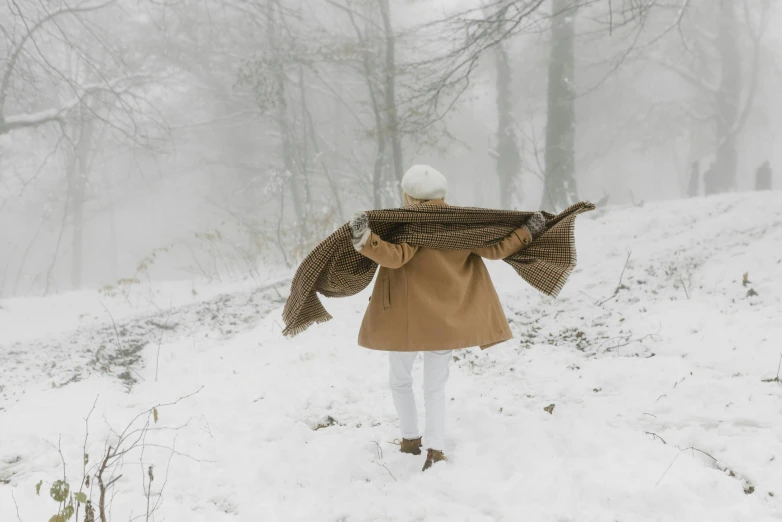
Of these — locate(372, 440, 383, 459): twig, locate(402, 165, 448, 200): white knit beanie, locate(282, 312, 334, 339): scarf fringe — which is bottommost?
locate(372, 440, 383, 459): twig

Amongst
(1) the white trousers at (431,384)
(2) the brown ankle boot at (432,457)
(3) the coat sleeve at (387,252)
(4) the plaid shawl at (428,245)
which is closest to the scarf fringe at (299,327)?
(4) the plaid shawl at (428,245)

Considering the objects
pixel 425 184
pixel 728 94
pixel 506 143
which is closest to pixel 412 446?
pixel 425 184

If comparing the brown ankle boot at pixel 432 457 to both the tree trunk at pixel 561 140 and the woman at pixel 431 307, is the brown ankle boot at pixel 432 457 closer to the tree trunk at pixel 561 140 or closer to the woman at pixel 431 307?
the woman at pixel 431 307

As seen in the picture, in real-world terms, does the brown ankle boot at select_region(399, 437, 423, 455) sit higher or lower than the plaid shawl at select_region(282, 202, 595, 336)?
lower

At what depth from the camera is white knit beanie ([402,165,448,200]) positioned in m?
3.02

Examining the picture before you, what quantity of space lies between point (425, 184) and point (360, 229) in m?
0.62

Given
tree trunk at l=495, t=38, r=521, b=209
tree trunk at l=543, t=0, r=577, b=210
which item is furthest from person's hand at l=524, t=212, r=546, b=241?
tree trunk at l=495, t=38, r=521, b=209

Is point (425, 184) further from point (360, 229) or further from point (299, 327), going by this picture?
point (299, 327)

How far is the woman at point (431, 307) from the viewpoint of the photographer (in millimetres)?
2850

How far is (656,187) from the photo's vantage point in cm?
3853

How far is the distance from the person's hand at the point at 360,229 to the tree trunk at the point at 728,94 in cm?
2095

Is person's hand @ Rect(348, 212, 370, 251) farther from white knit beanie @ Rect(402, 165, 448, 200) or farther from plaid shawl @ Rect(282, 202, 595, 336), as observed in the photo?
white knit beanie @ Rect(402, 165, 448, 200)

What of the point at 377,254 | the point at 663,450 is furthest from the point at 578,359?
the point at 377,254

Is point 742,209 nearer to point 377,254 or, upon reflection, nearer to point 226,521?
point 377,254
